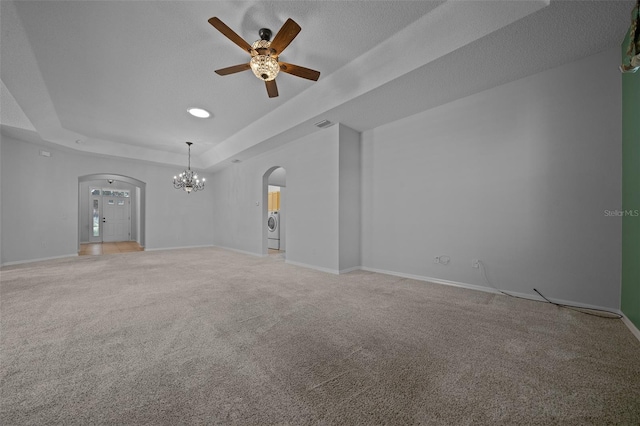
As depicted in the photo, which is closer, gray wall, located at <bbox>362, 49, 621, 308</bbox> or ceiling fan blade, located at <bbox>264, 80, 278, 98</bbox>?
gray wall, located at <bbox>362, 49, 621, 308</bbox>

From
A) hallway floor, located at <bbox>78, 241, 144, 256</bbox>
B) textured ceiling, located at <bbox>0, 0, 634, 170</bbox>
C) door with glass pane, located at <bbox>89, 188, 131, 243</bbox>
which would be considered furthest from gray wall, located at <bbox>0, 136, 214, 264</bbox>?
door with glass pane, located at <bbox>89, 188, 131, 243</bbox>

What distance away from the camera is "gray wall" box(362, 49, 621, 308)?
99.8 inches

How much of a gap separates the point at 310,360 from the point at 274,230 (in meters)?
6.54

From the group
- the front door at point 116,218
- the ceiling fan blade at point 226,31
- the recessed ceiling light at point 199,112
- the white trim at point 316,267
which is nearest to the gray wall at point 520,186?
the white trim at point 316,267

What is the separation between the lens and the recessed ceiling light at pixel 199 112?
456 cm

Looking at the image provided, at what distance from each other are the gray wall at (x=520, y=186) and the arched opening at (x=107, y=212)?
11.2 meters

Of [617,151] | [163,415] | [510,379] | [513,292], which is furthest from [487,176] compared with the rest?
[163,415]

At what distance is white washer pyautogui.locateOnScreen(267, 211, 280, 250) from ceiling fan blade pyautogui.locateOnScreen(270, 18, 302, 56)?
571 centimetres

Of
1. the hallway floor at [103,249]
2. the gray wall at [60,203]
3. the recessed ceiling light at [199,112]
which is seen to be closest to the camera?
the recessed ceiling light at [199,112]

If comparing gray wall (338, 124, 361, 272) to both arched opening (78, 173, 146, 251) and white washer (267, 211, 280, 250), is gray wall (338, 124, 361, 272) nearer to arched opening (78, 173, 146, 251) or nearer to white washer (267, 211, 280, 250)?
white washer (267, 211, 280, 250)

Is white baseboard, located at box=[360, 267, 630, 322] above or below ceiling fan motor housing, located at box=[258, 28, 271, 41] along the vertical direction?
below

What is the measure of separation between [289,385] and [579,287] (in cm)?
331

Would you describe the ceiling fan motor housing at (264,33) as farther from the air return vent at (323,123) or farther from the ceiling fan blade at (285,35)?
the air return vent at (323,123)

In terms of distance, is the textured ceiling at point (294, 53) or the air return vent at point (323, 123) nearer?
the textured ceiling at point (294, 53)
